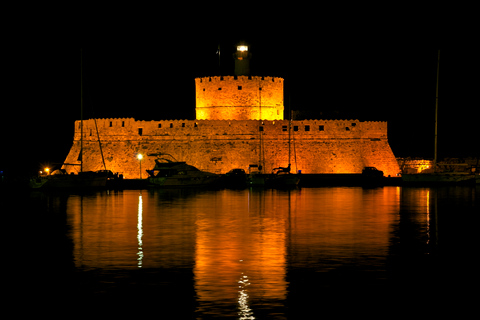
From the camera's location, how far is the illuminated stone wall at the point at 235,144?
39969 mm

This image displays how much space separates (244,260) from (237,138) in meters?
26.2

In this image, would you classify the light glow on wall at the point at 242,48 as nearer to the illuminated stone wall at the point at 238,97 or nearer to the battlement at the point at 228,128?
the illuminated stone wall at the point at 238,97

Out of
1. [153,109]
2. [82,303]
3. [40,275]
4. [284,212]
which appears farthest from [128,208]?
[153,109]

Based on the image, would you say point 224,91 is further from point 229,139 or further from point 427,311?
point 427,311

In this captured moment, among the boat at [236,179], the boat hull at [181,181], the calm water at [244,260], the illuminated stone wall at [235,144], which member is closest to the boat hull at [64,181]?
the boat hull at [181,181]

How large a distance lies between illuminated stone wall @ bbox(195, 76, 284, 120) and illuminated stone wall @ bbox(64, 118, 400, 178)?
1.00 m

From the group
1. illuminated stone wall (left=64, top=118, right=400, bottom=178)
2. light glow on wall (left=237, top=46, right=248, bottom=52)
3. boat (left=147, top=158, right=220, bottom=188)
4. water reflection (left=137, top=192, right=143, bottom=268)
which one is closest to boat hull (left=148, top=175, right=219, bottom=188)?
boat (left=147, top=158, right=220, bottom=188)

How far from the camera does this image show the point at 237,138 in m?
39.9

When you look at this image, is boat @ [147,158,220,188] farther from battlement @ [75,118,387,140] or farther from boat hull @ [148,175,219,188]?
battlement @ [75,118,387,140]

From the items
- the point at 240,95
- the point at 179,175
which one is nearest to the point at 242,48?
the point at 240,95

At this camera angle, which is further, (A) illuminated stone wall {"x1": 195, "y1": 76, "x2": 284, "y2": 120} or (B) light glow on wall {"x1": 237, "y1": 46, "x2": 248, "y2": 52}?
(B) light glow on wall {"x1": 237, "y1": 46, "x2": 248, "y2": 52}

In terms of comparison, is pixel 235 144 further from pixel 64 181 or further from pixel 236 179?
pixel 64 181

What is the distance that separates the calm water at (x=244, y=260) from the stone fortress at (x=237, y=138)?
14.7m

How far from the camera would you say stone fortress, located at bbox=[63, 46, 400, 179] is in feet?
131
